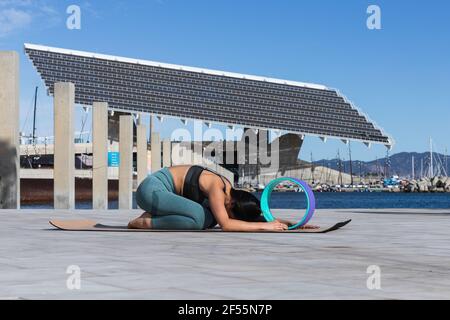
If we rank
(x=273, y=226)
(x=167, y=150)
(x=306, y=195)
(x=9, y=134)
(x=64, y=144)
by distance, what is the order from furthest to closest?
(x=167, y=150)
(x=64, y=144)
(x=9, y=134)
(x=306, y=195)
(x=273, y=226)

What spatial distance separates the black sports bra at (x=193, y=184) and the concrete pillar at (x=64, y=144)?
50.3 ft

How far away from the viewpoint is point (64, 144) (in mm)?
25328

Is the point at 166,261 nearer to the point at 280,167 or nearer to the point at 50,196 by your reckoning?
the point at 50,196

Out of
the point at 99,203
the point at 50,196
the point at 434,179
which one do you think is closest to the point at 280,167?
the point at 434,179

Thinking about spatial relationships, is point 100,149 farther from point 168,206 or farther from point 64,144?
point 168,206

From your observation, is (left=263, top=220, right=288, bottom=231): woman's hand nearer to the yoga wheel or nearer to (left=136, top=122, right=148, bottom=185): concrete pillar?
the yoga wheel

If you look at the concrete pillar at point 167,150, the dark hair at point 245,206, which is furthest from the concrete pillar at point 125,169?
the dark hair at point 245,206

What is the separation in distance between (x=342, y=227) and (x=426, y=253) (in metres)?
4.80

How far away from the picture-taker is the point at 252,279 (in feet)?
17.8

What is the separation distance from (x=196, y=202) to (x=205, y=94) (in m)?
101

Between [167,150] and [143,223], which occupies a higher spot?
[167,150]

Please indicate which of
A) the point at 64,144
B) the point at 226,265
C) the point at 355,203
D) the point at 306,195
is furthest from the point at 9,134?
the point at 355,203

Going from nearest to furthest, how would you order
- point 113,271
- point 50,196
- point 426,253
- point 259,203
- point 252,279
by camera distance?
point 252,279 → point 113,271 → point 426,253 → point 259,203 → point 50,196

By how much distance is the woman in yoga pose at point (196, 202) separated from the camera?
10297 millimetres
